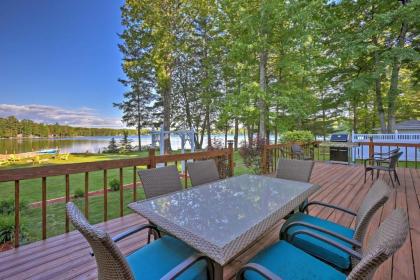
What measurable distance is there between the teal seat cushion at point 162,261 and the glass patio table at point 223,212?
0.16 m

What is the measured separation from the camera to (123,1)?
36.3ft

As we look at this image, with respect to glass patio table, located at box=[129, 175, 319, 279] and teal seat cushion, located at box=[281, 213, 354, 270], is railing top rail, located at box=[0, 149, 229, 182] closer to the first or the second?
glass patio table, located at box=[129, 175, 319, 279]

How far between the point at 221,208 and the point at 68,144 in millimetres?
24075

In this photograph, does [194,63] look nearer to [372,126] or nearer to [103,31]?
[103,31]

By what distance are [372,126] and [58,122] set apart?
1058 inches

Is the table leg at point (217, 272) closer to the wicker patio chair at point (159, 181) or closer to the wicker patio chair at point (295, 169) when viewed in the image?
the wicker patio chair at point (159, 181)

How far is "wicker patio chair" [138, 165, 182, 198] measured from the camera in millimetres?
2285

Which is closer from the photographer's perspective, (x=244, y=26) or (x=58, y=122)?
(x=244, y=26)

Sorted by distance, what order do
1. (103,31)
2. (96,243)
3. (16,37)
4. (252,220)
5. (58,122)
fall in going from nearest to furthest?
(96,243), (252,220), (16,37), (103,31), (58,122)

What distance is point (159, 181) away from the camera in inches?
94.9

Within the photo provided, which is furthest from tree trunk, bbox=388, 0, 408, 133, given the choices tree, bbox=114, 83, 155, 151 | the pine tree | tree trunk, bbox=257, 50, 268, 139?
the pine tree

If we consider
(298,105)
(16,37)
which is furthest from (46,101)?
(298,105)

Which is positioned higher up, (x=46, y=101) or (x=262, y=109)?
(x=46, y=101)

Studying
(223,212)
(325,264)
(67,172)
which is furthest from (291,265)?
(67,172)
